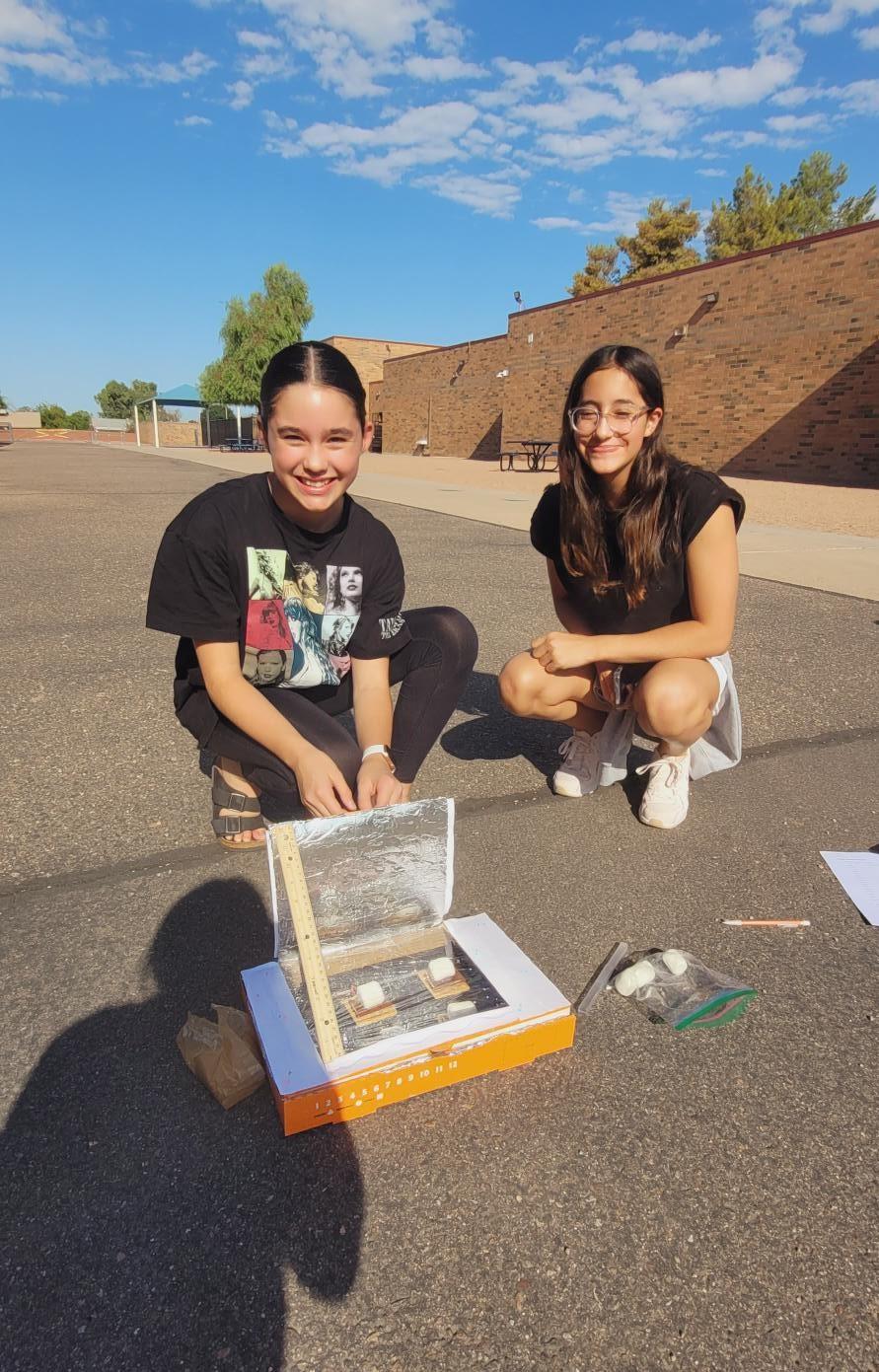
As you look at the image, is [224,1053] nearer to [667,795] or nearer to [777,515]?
[667,795]

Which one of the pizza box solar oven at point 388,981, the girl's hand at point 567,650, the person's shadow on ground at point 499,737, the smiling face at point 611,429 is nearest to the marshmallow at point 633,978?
the pizza box solar oven at point 388,981

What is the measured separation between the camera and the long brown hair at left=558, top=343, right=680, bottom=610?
2418 millimetres

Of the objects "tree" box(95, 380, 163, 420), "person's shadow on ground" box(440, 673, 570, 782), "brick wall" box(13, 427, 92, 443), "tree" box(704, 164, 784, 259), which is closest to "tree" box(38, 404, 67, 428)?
"brick wall" box(13, 427, 92, 443)

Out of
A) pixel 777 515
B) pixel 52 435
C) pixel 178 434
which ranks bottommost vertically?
pixel 52 435

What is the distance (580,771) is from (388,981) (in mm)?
1405

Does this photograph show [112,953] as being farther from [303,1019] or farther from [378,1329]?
[378,1329]

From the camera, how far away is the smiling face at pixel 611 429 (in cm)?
238

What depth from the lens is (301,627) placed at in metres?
2.38

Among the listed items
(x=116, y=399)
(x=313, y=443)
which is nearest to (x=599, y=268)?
(x=313, y=443)

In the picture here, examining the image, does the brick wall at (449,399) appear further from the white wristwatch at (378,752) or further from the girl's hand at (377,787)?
the girl's hand at (377,787)

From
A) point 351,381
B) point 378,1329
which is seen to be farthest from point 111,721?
point 378,1329

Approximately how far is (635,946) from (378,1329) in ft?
3.60

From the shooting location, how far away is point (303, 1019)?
5.20 ft

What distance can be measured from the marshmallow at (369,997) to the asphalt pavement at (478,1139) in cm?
20
